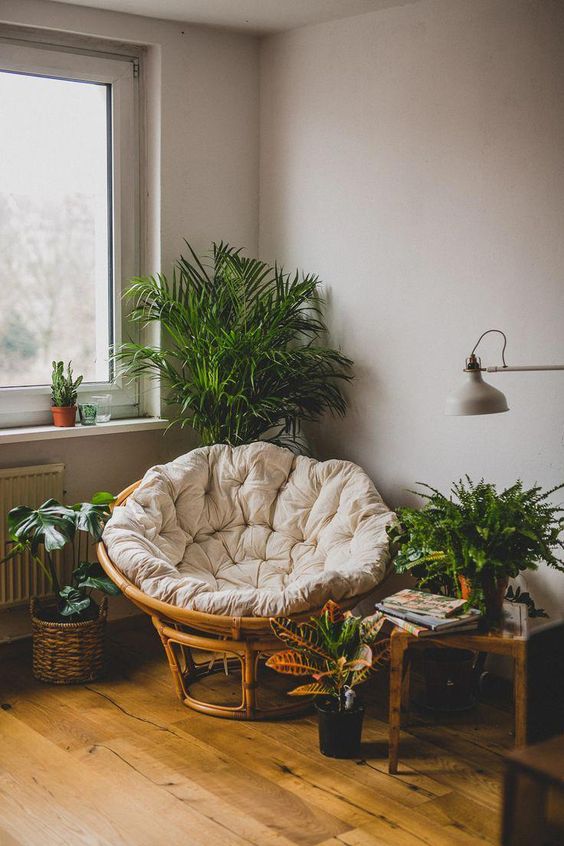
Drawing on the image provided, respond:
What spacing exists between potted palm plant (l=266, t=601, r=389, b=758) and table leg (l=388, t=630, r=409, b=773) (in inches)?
4.0

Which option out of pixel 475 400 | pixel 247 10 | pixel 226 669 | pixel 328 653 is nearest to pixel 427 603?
pixel 328 653

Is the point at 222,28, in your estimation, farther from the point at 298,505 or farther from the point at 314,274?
the point at 298,505

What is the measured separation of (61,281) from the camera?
4090mm

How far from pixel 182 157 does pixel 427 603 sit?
235 centimetres

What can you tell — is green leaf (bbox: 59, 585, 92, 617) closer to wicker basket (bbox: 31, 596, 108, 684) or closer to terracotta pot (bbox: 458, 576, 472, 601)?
wicker basket (bbox: 31, 596, 108, 684)

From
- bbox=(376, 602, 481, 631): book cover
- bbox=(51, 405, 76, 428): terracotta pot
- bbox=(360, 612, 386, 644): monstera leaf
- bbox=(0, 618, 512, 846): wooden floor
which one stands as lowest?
bbox=(0, 618, 512, 846): wooden floor

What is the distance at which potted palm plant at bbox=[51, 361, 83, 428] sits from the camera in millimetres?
3959

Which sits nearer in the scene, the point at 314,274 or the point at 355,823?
the point at 355,823

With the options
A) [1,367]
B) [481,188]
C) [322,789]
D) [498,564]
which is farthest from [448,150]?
[322,789]

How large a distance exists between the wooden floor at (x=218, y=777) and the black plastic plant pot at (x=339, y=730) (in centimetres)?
4

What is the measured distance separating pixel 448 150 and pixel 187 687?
2234 mm

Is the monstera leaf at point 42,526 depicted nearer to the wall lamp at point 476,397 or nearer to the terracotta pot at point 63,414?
the terracotta pot at point 63,414

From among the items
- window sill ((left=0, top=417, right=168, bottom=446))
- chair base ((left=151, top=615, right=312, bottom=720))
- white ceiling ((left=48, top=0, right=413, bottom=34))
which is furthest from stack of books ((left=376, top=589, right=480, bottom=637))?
white ceiling ((left=48, top=0, right=413, bottom=34))

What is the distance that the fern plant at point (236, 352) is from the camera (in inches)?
153
